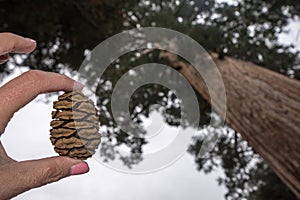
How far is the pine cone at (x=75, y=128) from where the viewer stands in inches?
29.2

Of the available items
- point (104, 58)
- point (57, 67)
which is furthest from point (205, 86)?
point (57, 67)

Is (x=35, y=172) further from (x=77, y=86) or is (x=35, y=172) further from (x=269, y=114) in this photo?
(x=269, y=114)

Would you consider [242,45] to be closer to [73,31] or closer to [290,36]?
[290,36]

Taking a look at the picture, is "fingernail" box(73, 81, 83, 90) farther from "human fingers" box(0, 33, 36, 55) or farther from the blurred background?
the blurred background

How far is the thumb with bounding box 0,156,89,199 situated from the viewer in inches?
25.6

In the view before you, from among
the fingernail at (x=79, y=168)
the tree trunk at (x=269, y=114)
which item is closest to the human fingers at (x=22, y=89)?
the fingernail at (x=79, y=168)

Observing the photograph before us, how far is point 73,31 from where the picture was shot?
390 centimetres

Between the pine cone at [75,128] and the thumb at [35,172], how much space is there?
3 centimetres

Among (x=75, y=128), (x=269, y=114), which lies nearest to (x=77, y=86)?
(x=75, y=128)

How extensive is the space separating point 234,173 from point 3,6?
11.1ft

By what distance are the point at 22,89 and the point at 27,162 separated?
0.12 m

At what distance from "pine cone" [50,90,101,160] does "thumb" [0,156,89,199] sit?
32mm

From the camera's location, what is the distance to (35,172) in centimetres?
68

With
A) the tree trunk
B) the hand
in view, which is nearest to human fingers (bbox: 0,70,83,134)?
the hand
